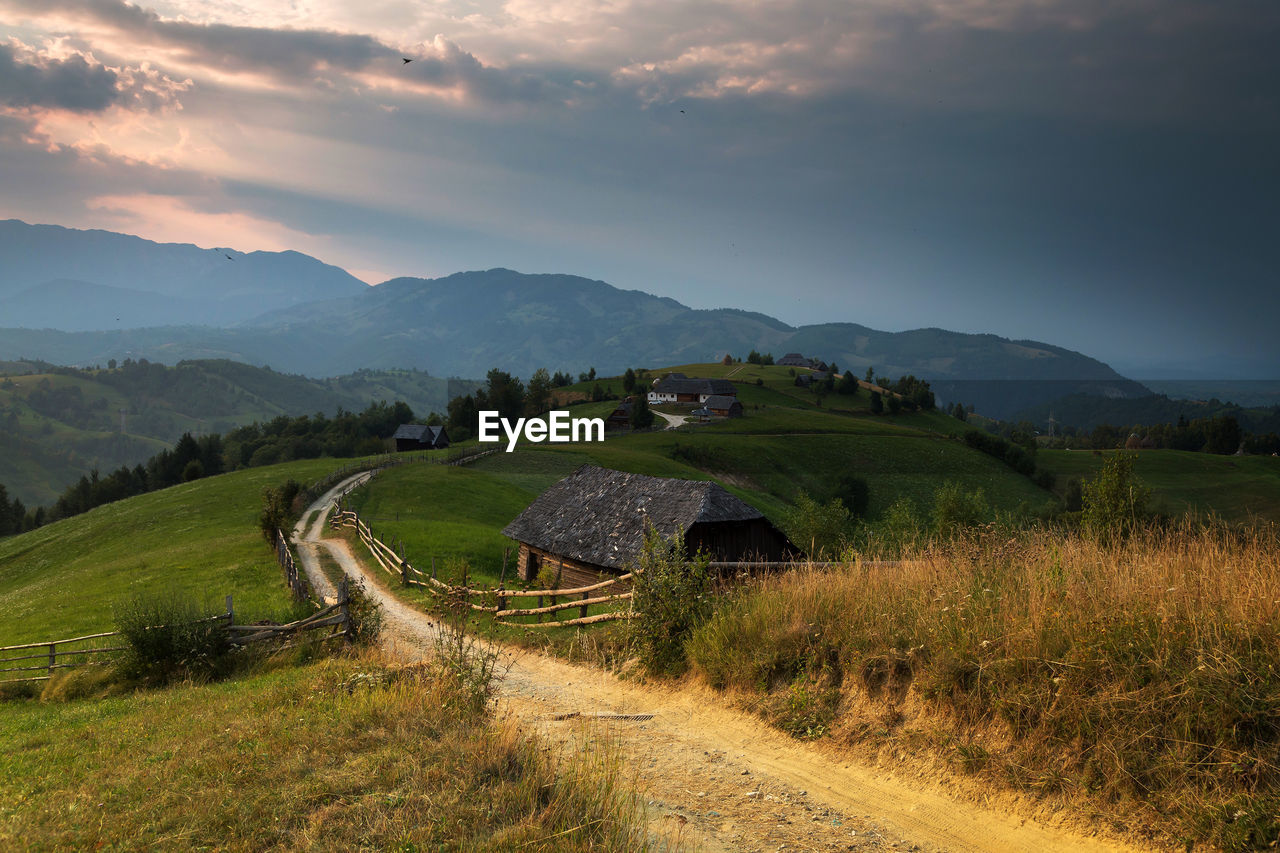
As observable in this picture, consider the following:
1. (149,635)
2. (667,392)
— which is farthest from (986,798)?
(667,392)

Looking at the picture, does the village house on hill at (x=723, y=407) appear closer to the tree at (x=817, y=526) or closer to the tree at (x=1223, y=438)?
the tree at (x=817, y=526)

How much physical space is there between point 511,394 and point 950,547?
4962 inches

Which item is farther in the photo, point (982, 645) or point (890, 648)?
point (890, 648)

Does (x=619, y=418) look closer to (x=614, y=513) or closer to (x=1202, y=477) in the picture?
(x=1202, y=477)

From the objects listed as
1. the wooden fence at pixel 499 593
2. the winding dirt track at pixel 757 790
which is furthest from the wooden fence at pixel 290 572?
the winding dirt track at pixel 757 790

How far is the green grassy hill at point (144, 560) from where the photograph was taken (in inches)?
1121

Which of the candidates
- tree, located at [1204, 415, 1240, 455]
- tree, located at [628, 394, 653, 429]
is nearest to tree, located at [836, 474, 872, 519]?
tree, located at [628, 394, 653, 429]

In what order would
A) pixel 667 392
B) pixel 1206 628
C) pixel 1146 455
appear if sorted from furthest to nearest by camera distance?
1. pixel 667 392
2. pixel 1146 455
3. pixel 1206 628

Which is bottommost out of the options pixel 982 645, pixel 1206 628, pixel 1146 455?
pixel 1146 455

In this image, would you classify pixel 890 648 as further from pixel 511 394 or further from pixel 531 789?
pixel 511 394

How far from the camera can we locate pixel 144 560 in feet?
128

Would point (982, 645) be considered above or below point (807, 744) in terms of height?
above

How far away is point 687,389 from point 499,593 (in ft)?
409

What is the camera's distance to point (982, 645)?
25.0 ft
